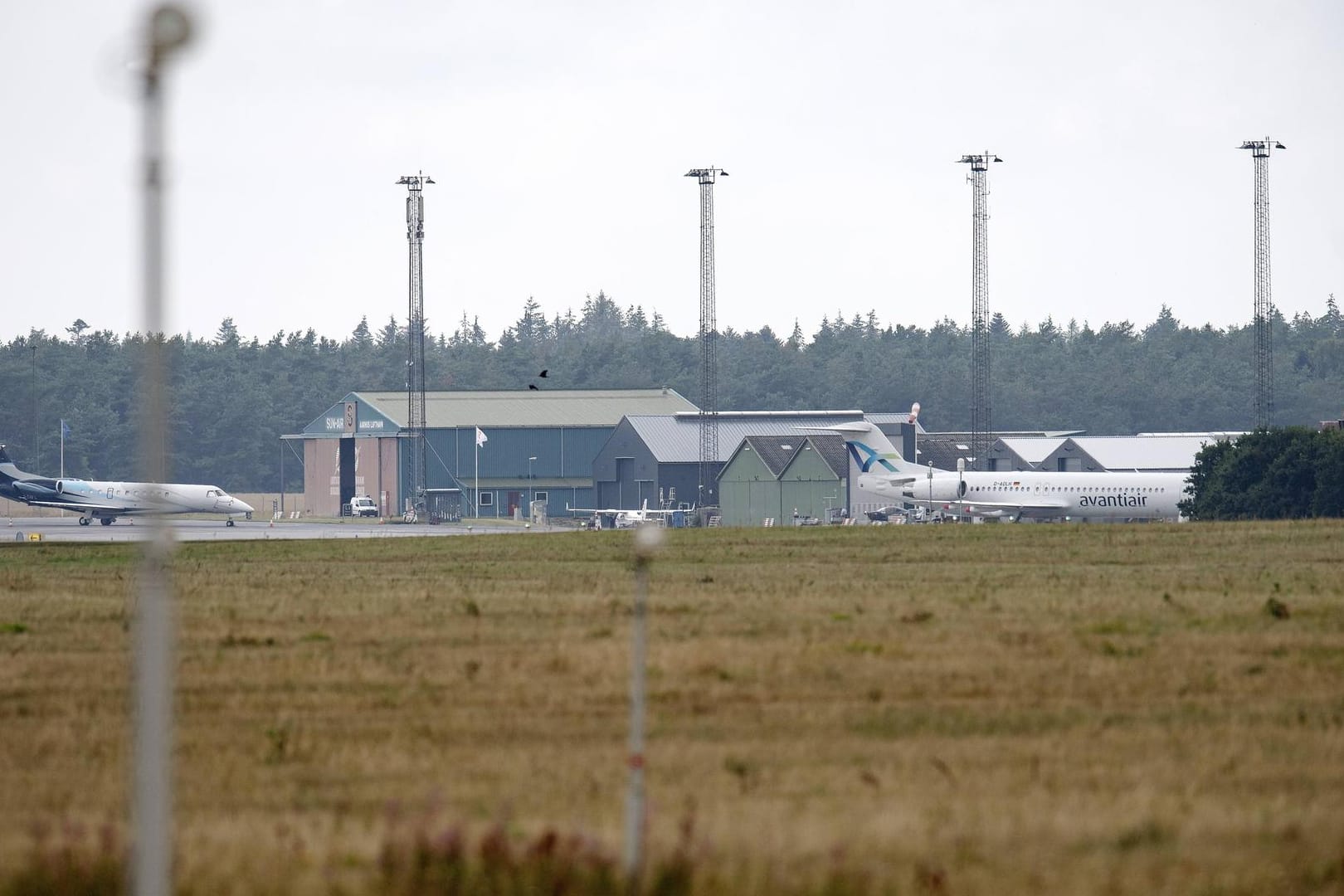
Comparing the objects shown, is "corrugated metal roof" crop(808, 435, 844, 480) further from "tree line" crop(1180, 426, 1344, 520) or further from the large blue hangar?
"tree line" crop(1180, 426, 1344, 520)

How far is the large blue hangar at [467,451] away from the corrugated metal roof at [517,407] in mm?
83

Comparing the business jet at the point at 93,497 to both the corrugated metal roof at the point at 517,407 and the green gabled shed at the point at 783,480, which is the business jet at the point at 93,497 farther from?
the green gabled shed at the point at 783,480

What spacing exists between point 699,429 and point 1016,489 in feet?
104

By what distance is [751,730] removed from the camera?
15172 millimetres

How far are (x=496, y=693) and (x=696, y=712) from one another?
217cm

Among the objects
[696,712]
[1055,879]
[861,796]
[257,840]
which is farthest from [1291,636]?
[257,840]

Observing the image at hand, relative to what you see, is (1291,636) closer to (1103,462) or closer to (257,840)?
(257,840)

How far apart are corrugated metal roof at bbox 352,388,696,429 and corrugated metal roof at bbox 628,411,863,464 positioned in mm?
6739

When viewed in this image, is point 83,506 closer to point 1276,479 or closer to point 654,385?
point 1276,479

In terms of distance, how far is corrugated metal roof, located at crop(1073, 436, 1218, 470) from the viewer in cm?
10519

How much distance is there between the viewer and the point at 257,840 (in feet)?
36.1

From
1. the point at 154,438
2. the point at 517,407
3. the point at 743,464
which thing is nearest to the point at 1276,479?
the point at 743,464

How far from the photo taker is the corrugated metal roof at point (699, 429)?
109 meters

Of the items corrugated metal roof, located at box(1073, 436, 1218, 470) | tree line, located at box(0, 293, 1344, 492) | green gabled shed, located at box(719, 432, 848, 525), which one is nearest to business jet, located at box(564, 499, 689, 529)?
green gabled shed, located at box(719, 432, 848, 525)
